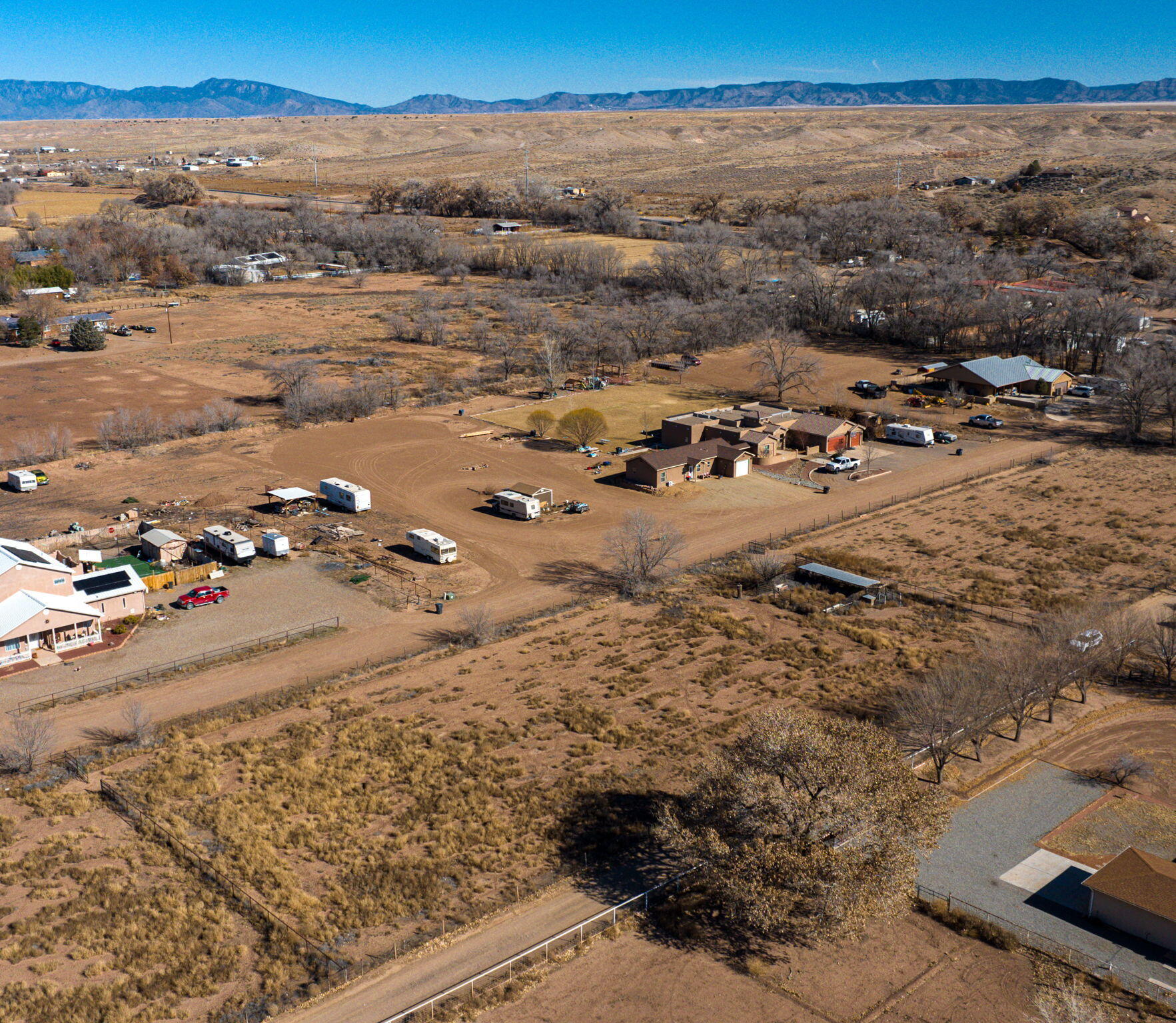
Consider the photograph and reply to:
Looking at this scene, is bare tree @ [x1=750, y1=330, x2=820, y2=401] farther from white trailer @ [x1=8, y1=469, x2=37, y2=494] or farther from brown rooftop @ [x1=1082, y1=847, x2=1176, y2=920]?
brown rooftop @ [x1=1082, y1=847, x2=1176, y2=920]

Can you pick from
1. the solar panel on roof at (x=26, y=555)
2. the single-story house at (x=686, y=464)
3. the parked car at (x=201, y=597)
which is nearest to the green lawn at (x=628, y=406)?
the single-story house at (x=686, y=464)

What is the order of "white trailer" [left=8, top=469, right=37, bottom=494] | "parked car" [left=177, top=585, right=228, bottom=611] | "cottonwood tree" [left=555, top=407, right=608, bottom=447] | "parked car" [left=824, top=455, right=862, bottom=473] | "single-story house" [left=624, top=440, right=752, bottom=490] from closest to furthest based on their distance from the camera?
1. "parked car" [left=177, top=585, right=228, bottom=611]
2. "white trailer" [left=8, top=469, right=37, bottom=494]
3. "single-story house" [left=624, top=440, right=752, bottom=490]
4. "parked car" [left=824, top=455, right=862, bottom=473]
5. "cottonwood tree" [left=555, top=407, right=608, bottom=447]

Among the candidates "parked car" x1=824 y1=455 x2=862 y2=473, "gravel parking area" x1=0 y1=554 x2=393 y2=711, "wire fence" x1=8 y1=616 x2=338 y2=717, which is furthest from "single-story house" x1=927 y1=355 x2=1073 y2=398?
"wire fence" x1=8 y1=616 x2=338 y2=717

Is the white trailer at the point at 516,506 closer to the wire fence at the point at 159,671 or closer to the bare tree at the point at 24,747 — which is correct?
the wire fence at the point at 159,671

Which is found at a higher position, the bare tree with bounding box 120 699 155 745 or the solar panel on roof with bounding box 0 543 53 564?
the solar panel on roof with bounding box 0 543 53 564

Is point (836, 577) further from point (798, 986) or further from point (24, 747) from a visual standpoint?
point (24, 747)
